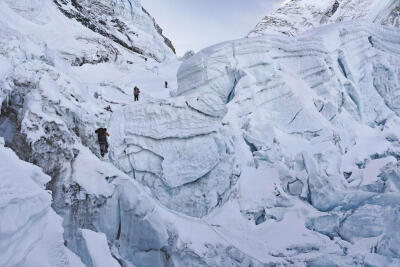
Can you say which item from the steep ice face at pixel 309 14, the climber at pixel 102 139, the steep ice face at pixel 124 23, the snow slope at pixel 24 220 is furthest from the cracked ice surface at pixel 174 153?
the steep ice face at pixel 309 14

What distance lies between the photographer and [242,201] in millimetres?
9273

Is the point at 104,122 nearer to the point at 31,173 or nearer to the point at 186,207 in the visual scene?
the point at 186,207

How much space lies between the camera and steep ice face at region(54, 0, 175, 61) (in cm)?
3092

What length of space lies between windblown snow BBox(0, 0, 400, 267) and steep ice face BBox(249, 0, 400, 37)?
95.3 feet

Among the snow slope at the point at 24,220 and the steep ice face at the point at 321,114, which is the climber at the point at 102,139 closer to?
the steep ice face at the point at 321,114

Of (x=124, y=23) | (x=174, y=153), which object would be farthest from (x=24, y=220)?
(x=124, y=23)

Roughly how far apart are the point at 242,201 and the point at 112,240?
3.60m

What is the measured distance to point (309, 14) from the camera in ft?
174

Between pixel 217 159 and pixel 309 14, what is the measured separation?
162 ft

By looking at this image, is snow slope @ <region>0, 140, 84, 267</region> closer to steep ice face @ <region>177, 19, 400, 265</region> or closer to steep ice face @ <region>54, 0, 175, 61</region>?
steep ice face @ <region>177, 19, 400, 265</region>

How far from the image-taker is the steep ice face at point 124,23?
1218 inches

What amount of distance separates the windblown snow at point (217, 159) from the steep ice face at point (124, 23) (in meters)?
18.3

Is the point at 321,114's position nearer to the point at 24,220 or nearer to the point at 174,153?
the point at 174,153

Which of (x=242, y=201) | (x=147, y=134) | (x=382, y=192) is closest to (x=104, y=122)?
(x=147, y=134)
